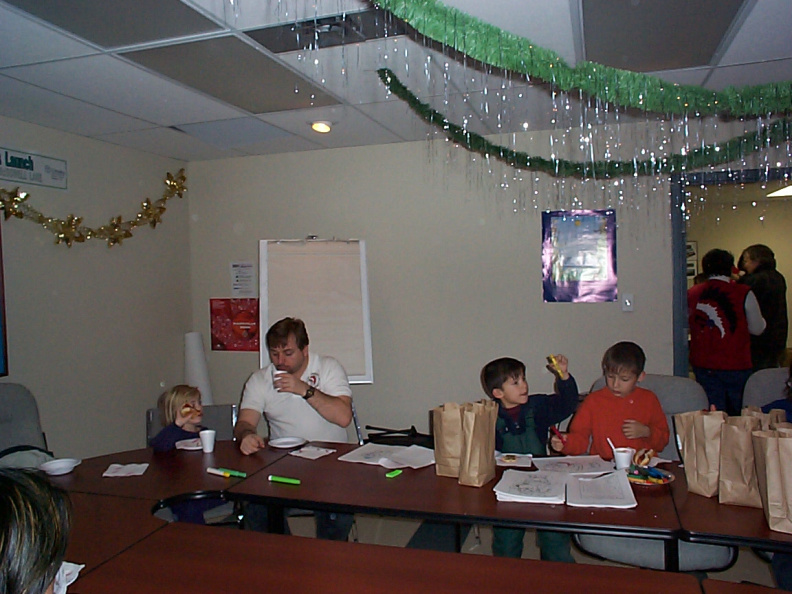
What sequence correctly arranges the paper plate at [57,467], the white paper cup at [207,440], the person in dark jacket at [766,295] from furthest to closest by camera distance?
the person in dark jacket at [766,295], the white paper cup at [207,440], the paper plate at [57,467]

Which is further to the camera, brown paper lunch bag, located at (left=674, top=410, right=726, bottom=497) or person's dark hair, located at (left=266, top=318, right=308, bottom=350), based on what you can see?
person's dark hair, located at (left=266, top=318, right=308, bottom=350)

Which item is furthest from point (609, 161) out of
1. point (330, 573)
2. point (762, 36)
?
point (330, 573)

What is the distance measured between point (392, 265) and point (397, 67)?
1.81 metres

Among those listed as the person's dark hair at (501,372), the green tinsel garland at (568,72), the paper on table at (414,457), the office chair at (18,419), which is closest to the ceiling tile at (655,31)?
the green tinsel garland at (568,72)

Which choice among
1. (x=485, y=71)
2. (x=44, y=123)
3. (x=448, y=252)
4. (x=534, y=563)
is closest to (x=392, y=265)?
(x=448, y=252)

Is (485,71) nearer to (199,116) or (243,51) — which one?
(243,51)

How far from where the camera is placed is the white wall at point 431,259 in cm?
373

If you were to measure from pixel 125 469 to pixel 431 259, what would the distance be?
2.43m

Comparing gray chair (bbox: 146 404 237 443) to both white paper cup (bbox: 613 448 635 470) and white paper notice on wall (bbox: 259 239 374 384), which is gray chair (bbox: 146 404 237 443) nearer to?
white paper notice on wall (bbox: 259 239 374 384)

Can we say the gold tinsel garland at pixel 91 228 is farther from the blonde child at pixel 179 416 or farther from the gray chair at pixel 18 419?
the blonde child at pixel 179 416

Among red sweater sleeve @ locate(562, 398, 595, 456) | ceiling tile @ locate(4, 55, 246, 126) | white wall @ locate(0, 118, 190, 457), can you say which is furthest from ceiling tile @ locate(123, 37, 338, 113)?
red sweater sleeve @ locate(562, 398, 595, 456)

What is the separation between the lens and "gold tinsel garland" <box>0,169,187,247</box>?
10.7ft

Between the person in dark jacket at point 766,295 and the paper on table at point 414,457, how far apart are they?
8.93 ft

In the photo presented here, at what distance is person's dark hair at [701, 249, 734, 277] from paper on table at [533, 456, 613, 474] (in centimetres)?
220
